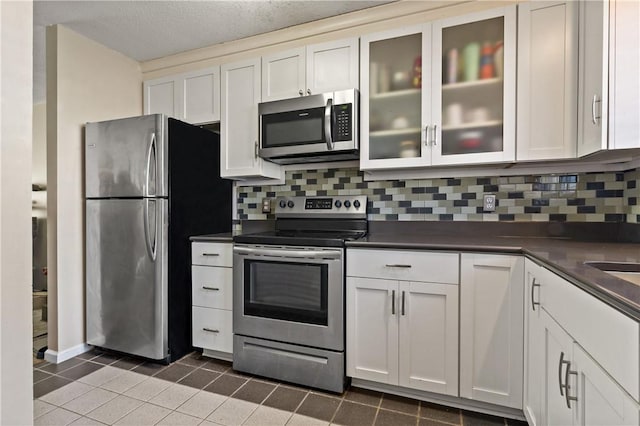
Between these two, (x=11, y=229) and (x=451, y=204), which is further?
(x=451, y=204)

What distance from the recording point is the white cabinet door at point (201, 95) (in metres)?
2.55

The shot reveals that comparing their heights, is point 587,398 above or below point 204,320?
above

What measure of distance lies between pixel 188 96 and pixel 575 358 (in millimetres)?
2863

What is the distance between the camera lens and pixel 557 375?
112 centimetres

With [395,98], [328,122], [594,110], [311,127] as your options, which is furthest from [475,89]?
[311,127]

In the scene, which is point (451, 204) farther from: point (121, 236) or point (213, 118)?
point (121, 236)

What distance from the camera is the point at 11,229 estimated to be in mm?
687

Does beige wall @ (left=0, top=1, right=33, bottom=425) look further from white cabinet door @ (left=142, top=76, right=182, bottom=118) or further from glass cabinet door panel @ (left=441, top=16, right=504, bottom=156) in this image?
white cabinet door @ (left=142, top=76, right=182, bottom=118)

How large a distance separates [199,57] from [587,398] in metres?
3.11

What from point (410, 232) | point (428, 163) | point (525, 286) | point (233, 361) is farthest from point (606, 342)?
point (233, 361)

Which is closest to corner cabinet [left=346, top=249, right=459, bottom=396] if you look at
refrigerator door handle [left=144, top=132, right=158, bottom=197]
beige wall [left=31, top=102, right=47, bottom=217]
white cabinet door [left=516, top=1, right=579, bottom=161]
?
white cabinet door [left=516, top=1, right=579, bottom=161]

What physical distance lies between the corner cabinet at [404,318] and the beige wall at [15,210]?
1.40 metres

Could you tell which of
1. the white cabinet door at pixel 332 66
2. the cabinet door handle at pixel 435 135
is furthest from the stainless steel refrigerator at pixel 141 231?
the cabinet door handle at pixel 435 135

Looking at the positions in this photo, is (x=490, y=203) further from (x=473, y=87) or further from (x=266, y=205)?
(x=266, y=205)
